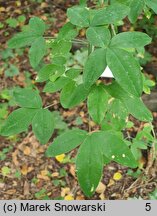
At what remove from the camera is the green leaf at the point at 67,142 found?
4.03 ft

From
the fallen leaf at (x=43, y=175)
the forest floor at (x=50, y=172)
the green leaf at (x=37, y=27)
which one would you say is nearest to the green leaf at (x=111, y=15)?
the green leaf at (x=37, y=27)

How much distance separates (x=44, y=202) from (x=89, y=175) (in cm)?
103

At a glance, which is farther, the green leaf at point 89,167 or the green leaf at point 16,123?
the green leaf at point 16,123

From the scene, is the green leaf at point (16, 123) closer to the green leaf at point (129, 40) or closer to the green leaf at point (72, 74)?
the green leaf at point (72, 74)

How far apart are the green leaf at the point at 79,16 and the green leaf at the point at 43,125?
36 centimetres

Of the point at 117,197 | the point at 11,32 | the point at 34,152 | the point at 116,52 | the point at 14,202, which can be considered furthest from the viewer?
the point at 11,32

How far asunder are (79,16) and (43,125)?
0.42 metres

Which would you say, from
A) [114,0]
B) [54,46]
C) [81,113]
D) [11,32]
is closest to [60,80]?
[54,46]

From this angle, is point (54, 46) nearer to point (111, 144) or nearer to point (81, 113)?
point (111, 144)

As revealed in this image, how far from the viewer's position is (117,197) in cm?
280

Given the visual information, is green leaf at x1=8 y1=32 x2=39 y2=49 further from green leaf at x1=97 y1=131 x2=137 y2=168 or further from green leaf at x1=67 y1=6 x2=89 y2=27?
green leaf at x1=97 y1=131 x2=137 y2=168

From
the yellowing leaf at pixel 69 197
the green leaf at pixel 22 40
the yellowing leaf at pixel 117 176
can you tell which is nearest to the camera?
the green leaf at pixel 22 40

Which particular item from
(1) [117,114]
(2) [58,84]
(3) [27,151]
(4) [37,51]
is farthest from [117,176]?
(4) [37,51]

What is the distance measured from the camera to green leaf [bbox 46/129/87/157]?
4.03ft
